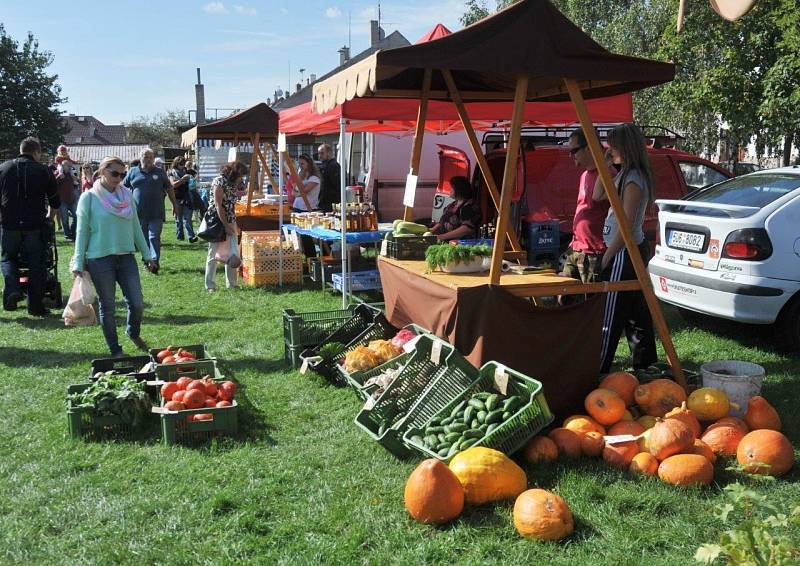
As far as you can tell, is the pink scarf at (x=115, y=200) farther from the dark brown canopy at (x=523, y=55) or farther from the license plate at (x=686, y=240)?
the license plate at (x=686, y=240)

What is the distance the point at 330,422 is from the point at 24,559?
216cm

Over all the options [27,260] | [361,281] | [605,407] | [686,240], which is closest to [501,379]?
[605,407]

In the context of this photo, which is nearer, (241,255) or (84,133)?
(241,255)

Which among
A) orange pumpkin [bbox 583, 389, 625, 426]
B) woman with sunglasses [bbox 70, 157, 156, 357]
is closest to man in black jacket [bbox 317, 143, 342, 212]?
woman with sunglasses [bbox 70, 157, 156, 357]

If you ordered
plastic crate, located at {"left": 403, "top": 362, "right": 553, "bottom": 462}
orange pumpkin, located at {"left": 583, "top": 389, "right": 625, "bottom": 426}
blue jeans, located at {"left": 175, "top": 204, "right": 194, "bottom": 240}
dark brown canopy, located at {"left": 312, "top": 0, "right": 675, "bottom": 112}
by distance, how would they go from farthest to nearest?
blue jeans, located at {"left": 175, "top": 204, "right": 194, "bottom": 240}
orange pumpkin, located at {"left": 583, "top": 389, "right": 625, "bottom": 426}
dark brown canopy, located at {"left": 312, "top": 0, "right": 675, "bottom": 112}
plastic crate, located at {"left": 403, "top": 362, "right": 553, "bottom": 462}

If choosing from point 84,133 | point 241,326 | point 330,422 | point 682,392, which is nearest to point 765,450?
point 682,392

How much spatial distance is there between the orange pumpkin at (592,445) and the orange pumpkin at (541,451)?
0.18 metres

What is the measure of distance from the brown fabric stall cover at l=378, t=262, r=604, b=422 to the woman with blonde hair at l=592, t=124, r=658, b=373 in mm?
406

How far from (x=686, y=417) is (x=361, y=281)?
5594 mm

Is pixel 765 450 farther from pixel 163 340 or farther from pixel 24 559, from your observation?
pixel 163 340

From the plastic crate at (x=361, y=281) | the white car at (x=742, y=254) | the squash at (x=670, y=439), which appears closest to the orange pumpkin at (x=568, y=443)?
the squash at (x=670, y=439)

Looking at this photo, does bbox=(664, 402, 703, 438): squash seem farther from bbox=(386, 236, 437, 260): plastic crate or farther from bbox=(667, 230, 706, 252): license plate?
bbox=(667, 230, 706, 252): license plate

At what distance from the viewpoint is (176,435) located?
4.73 meters

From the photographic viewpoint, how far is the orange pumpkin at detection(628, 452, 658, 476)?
13.1 ft
